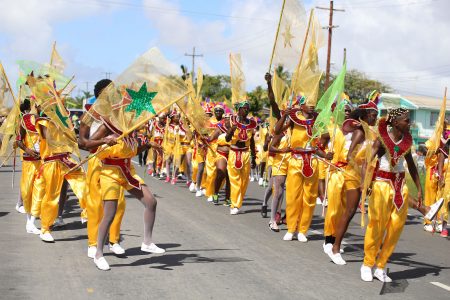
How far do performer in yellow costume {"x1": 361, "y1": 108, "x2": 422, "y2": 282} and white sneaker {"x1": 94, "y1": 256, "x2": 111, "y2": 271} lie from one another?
2697mm

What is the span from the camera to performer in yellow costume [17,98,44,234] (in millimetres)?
9594

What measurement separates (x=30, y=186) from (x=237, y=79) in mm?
5255

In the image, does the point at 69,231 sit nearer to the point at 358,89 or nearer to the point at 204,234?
the point at 204,234

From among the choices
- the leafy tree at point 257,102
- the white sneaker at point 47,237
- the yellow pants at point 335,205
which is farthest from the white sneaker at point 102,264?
the leafy tree at point 257,102

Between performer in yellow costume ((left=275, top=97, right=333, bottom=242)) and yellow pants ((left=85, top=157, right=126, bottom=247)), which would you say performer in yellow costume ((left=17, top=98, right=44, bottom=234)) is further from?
performer in yellow costume ((left=275, top=97, right=333, bottom=242))

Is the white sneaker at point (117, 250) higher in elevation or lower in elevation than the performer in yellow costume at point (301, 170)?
lower

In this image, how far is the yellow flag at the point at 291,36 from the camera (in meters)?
9.67

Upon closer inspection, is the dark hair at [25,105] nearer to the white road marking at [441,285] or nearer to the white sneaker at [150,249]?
the white sneaker at [150,249]

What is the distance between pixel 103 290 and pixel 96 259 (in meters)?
0.99

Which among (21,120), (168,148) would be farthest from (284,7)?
(168,148)

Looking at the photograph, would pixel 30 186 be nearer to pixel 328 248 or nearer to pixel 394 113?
pixel 328 248

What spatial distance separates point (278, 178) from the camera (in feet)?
34.8

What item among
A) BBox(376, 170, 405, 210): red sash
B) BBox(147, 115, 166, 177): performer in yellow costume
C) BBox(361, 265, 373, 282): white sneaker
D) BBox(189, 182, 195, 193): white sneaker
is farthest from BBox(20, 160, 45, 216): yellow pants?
BBox(147, 115, 166, 177): performer in yellow costume

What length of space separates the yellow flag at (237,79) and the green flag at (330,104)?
449cm
